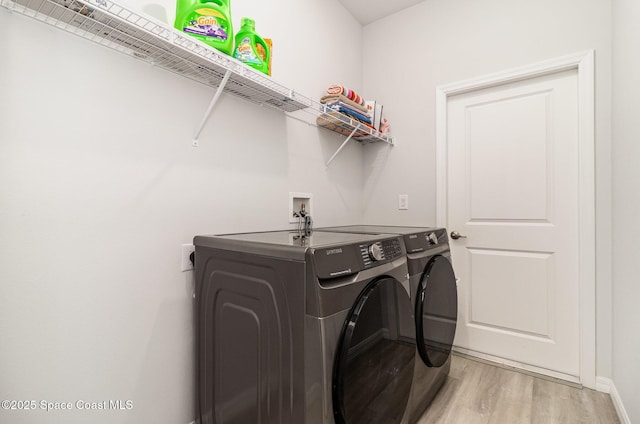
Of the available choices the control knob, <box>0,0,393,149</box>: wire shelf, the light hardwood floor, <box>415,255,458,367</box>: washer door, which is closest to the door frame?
the light hardwood floor

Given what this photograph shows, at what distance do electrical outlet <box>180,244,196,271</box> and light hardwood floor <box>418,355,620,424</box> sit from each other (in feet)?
4.56

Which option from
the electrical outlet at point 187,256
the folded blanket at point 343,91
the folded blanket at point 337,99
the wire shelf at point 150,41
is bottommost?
the electrical outlet at point 187,256

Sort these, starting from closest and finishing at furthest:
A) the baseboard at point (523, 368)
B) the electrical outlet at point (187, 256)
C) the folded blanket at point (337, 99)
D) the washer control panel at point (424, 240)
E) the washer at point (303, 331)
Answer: the washer at point (303, 331) → the electrical outlet at point (187, 256) → the washer control panel at point (424, 240) → the baseboard at point (523, 368) → the folded blanket at point (337, 99)

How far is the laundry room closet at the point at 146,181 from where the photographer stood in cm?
91

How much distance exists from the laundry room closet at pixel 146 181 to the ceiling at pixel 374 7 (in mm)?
298

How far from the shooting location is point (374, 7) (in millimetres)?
2459

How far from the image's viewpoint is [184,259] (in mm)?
1312

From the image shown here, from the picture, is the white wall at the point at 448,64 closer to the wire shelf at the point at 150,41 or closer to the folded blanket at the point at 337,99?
the folded blanket at the point at 337,99

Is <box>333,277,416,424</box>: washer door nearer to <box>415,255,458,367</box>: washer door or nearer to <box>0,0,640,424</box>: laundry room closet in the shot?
<box>415,255,458,367</box>: washer door

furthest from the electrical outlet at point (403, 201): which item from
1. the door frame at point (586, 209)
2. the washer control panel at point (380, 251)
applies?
the washer control panel at point (380, 251)

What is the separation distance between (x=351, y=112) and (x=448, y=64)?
93cm

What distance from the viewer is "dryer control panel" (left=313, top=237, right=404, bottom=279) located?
0.88 m

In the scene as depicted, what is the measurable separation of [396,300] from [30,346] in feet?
4.04

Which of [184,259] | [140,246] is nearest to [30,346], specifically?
[140,246]
